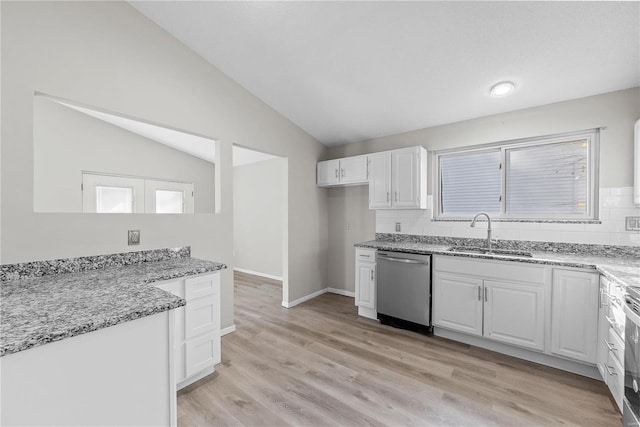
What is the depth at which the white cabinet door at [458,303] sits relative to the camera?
258 centimetres

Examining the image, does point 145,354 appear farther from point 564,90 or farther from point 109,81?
point 564,90

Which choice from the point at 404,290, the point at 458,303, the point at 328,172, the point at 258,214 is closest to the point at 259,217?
the point at 258,214

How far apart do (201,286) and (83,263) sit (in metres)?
0.84

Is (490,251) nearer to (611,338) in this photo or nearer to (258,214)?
(611,338)

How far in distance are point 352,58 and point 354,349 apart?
2.67 m

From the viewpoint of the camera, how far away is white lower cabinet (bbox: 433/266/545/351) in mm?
2312

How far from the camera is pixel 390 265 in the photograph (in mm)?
3047

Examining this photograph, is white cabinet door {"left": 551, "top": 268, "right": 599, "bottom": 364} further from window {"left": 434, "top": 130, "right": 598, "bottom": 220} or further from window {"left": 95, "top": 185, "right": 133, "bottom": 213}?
window {"left": 95, "top": 185, "right": 133, "bottom": 213}

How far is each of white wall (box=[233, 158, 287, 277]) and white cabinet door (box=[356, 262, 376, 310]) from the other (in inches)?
83.4

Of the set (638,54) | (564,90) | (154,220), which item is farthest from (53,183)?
(638,54)

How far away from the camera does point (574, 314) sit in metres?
2.15

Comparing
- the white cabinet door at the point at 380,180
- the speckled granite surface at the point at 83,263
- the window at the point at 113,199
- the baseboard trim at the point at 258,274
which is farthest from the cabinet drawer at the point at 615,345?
the window at the point at 113,199

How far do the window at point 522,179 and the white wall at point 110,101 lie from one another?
7.42ft

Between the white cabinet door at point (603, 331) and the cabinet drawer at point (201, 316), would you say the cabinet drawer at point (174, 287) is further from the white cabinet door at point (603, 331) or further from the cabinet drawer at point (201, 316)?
the white cabinet door at point (603, 331)
